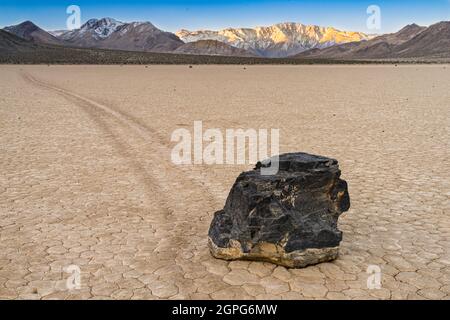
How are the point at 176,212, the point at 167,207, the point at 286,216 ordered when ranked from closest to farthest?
the point at 286,216, the point at 176,212, the point at 167,207

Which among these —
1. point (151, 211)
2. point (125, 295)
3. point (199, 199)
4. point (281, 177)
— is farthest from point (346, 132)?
point (125, 295)

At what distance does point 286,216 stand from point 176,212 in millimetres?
2253

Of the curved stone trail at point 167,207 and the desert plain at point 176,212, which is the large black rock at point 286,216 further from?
the curved stone trail at point 167,207

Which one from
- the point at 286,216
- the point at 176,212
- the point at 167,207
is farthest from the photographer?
the point at 167,207

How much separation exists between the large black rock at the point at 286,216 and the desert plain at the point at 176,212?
16cm

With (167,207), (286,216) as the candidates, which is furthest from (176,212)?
(286,216)

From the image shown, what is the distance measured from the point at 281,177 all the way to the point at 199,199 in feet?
8.34

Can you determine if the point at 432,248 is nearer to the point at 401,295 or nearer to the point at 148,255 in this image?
the point at 401,295

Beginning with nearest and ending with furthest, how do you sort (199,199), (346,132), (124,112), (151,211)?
(151,211), (199,199), (346,132), (124,112)

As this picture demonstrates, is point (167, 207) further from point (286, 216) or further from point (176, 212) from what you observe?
point (286, 216)

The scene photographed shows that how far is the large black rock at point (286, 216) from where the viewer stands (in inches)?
182

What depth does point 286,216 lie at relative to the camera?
Result: 4.60m

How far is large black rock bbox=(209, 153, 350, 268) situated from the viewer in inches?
182

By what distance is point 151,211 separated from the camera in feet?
21.4
